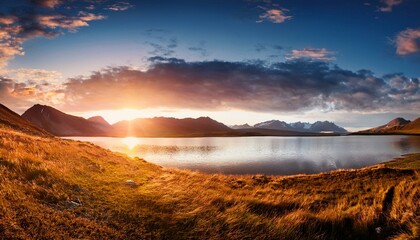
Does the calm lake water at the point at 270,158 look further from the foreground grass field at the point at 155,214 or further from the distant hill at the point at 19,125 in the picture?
the foreground grass field at the point at 155,214

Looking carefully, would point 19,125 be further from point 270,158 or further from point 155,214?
point 155,214

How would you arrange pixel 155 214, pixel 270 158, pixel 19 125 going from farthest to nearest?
pixel 19 125 → pixel 270 158 → pixel 155 214

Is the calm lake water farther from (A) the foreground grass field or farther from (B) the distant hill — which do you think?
(A) the foreground grass field

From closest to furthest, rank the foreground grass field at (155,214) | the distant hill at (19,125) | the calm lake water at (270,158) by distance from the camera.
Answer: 1. the foreground grass field at (155,214)
2. the calm lake water at (270,158)
3. the distant hill at (19,125)

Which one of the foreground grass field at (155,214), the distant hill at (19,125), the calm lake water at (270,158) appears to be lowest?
the calm lake water at (270,158)

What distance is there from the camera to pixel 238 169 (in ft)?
188

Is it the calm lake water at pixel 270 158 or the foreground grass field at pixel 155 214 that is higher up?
the foreground grass field at pixel 155 214

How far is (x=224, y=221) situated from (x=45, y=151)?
16605mm

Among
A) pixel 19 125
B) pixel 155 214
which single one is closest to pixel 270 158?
pixel 155 214

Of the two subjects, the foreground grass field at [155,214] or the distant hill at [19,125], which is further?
the distant hill at [19,125]

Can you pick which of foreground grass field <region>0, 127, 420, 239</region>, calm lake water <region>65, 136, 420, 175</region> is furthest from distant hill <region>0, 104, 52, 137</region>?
foreground grass field <region>0, 127, 420, 239</region>

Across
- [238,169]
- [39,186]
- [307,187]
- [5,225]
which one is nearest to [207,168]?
[238,169]

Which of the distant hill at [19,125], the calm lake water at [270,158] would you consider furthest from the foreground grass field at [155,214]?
the distant hill at [19,125]

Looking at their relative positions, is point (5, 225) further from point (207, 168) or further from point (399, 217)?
point (207, 168)
